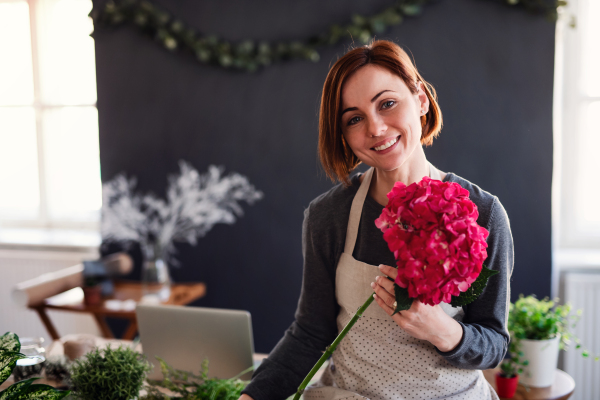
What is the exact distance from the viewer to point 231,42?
2.90 m

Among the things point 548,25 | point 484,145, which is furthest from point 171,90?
point 548,25

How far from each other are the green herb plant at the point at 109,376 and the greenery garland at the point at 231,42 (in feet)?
6.52

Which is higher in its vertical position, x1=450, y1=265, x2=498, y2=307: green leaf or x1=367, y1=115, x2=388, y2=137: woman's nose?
x1=367, y1=115, x2=388, y2=137: woman's nose

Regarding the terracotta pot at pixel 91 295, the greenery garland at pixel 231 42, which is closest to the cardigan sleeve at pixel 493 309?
the greenery garland at pixel 231 42

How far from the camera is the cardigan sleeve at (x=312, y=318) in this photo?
4.01ft

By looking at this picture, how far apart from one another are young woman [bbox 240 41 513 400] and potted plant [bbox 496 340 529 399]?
21.5 inches

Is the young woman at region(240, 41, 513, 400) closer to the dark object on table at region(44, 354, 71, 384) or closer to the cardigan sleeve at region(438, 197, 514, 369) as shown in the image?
the cardigan sleeve at region(438, 197, 514, 369)

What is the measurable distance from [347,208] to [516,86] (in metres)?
1.70

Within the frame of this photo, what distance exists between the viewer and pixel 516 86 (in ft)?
8.11

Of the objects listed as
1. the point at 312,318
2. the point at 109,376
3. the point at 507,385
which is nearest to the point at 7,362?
the point at 109,376

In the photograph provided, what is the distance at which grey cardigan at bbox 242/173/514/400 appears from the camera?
41.7 inches

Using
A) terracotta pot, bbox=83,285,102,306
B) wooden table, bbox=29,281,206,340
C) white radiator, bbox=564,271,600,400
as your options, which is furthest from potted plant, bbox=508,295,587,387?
terracotta pot, bbox=83,285,102,306

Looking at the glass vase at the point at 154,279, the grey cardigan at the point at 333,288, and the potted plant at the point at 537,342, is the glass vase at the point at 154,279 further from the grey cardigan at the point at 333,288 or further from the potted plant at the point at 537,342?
the potted plant at the point at 537,342

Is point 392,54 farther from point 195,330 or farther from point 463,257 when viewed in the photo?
point 195,330
